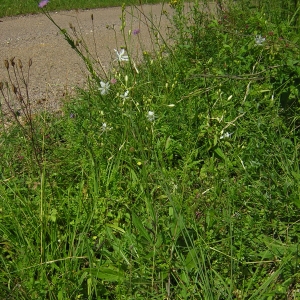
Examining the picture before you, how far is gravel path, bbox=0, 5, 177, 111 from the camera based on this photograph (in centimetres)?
366

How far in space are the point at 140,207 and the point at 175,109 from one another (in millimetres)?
794

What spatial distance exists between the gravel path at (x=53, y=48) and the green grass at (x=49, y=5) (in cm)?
29

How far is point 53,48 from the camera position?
535 centimetres

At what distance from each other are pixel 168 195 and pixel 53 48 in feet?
14.8

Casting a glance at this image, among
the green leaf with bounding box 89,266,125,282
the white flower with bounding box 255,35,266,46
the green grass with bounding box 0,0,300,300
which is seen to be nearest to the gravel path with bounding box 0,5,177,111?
the green grass with bounding box 0,0,300,300

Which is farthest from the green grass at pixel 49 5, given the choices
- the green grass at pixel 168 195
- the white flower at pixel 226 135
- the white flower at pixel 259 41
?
the white flower at pixel 226 135

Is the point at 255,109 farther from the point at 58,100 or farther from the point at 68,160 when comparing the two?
the point at 58,100

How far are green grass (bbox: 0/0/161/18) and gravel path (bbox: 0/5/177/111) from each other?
0.29 metres

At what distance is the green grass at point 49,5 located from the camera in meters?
8.10

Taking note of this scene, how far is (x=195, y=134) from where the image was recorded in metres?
2.32

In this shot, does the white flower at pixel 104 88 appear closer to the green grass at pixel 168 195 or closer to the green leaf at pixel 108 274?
the green grass at pixel 168 195

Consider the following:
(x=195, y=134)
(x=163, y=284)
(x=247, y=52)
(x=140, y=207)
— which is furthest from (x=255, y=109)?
(x=163, y=284)

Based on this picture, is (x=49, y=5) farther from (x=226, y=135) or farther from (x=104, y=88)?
(x=226, y=135)

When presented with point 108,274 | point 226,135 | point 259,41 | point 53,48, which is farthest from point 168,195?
point 53,48
